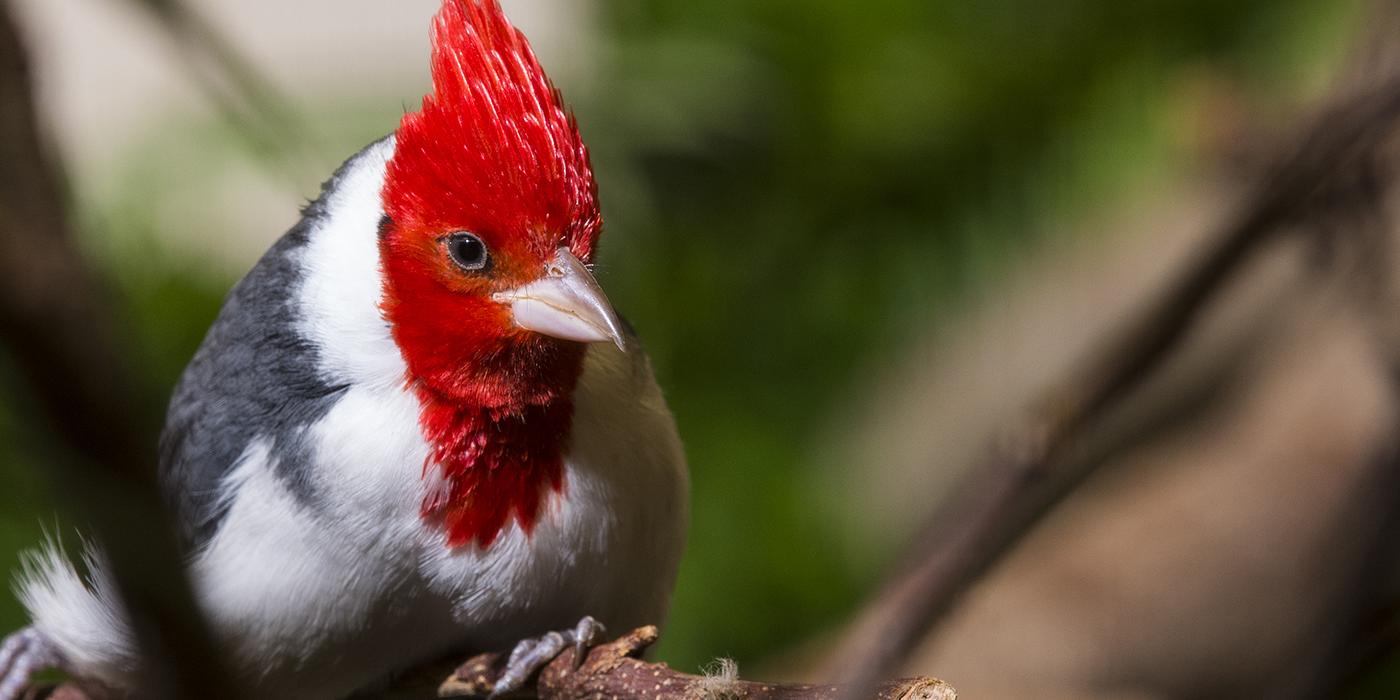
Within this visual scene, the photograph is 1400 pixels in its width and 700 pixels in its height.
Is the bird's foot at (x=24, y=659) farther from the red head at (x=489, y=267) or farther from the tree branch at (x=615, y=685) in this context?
the red head at (x=489, y=267)

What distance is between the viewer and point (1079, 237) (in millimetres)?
1770

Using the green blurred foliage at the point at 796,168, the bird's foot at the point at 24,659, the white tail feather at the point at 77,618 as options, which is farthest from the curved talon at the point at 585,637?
the green blurred foliage at the point at 796,168

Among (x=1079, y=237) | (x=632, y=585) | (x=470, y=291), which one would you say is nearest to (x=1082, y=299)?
(x=1079, y=237)

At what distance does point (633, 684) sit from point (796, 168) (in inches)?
37.0

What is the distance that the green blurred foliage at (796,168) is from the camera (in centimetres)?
158

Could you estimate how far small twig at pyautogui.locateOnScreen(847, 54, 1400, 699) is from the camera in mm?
315

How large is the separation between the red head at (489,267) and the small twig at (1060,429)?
18.2 inches

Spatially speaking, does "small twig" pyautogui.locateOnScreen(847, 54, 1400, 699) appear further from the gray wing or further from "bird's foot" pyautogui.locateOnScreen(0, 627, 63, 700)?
"bird's foot" pyautogui.locateOnScreen(0, 627, 63, 700)

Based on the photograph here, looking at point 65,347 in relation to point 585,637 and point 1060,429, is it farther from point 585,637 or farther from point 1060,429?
point 585,637

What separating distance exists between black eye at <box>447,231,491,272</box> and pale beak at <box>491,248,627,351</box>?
2cm

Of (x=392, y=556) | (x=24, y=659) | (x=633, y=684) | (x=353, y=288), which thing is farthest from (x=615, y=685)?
(x=24, y=659)

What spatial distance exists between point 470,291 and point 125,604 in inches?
20.9

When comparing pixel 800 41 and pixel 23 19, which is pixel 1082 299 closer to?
pixel 800 41

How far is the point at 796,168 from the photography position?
161 cm
